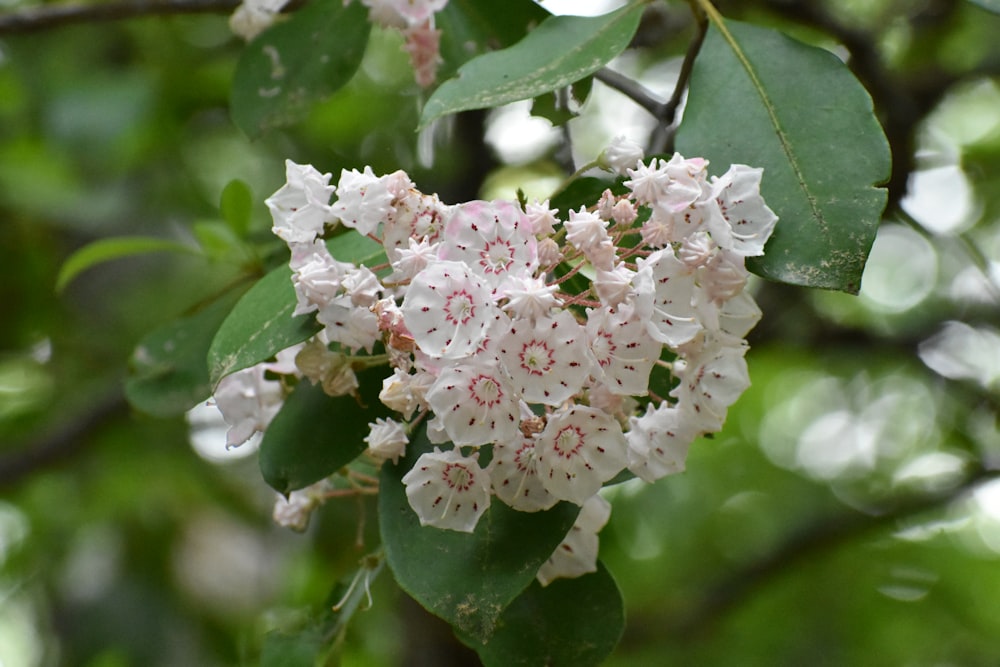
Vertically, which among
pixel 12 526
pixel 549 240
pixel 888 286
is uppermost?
pixel 549 240

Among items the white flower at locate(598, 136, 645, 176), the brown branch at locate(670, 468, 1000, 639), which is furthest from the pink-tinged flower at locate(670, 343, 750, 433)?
the brown branch at locate(670, 468, 1000, 639)

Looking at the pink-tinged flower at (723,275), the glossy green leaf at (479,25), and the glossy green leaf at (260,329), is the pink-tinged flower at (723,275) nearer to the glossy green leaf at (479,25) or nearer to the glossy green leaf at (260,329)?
the glossy green leaf at (260,329)

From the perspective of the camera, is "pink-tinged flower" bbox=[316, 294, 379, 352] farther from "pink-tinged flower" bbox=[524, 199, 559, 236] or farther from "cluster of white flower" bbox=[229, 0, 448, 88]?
"cluster of white flower" bbox=[229, 0, 448, 88]

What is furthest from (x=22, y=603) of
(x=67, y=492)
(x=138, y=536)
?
(x=138, y=536)

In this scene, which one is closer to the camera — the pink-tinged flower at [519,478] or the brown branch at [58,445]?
the pink-tinged flower at [519,478]

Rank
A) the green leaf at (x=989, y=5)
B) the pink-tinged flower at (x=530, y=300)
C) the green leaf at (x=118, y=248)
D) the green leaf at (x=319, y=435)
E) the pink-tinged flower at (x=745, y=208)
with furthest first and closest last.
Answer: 1. the green leaf at (x=118, y=248)
2. the green leaf at (x=989, y=5)
3. the green leaf at (x=319, y=435)
4. the pink-tinged flower at (x=745, y=208)
5. the pink-tinged flower at (x=530, y=300)

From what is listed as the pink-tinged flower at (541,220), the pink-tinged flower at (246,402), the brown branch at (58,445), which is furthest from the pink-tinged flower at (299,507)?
the brown branch at (58,445)

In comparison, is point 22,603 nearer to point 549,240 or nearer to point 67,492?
point 67,492
